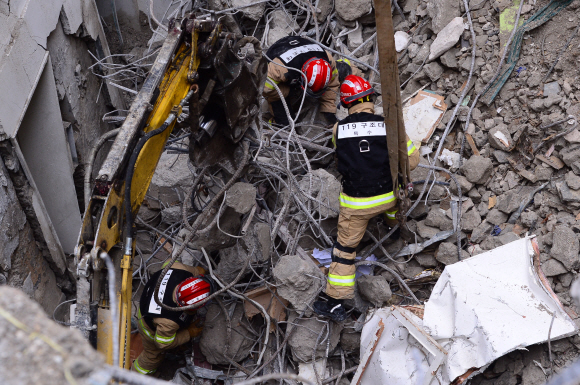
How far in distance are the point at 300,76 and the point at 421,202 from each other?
1.78 meters

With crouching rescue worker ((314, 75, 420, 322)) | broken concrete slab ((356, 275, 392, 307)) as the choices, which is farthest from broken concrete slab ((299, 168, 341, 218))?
broken concrete slab ((356, 275, 392, 307))

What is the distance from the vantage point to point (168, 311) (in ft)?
13.1

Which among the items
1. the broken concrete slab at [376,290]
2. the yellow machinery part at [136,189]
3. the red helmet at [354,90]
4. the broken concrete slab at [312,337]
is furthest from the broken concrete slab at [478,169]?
the yellow machinery part at [136,189]

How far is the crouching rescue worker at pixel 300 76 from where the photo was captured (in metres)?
4.69

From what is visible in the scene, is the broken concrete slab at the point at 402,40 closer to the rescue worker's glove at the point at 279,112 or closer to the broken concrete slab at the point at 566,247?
the rescue worker's glove at the point at 279,112

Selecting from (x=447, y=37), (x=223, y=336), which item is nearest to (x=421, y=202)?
(x=447, y=37)

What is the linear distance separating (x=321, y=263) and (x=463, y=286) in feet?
4.73

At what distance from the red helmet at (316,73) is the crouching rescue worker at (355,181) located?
49 cm

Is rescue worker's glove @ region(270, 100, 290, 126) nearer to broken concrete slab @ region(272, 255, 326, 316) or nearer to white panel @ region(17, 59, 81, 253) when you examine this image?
broken concrete slab @ region(272, 255, 326, 316)

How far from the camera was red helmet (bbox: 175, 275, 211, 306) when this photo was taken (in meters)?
3.86

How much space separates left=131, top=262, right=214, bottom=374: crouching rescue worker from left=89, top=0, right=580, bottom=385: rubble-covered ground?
0.33m

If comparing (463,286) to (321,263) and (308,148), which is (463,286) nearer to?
(321,263)

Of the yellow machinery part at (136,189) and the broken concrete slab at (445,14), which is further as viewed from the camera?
the broken concrete slab at (445,14)

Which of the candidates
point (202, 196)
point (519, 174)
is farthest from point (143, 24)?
point (519, 174)
